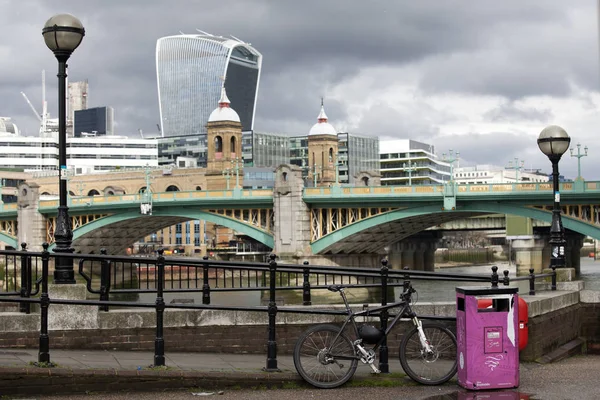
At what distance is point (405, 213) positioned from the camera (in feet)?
190

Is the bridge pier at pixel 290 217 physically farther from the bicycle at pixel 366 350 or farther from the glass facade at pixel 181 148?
the glass facade at pixel 181 148

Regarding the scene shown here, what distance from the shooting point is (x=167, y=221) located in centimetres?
7481

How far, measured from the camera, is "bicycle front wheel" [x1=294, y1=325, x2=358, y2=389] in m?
11.2

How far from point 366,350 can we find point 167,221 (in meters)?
64.1

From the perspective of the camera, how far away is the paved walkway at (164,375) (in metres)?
10.5

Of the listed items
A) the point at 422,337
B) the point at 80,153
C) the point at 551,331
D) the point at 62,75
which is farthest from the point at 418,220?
the point at 80,153

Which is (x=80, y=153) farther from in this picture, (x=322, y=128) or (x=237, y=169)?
(x=237, y=169)

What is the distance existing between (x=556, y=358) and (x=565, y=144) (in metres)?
7.84

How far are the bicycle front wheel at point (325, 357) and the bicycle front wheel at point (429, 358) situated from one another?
0.70m

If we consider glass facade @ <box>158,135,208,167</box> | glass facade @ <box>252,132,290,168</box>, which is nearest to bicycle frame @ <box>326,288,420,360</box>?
glass facade @ <box>252,132,290,168</box>

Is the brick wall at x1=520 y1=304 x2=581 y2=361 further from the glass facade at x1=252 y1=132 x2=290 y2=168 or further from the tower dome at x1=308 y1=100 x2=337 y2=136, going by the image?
the glass facade at x1=252 y1=132 x2=290 y2=168

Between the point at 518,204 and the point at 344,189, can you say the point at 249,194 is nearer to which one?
the point at 344,189

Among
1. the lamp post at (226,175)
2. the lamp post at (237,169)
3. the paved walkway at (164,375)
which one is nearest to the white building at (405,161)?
the lamp post at (237,169)

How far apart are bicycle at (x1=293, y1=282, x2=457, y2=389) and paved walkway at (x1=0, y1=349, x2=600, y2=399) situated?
235 mm
